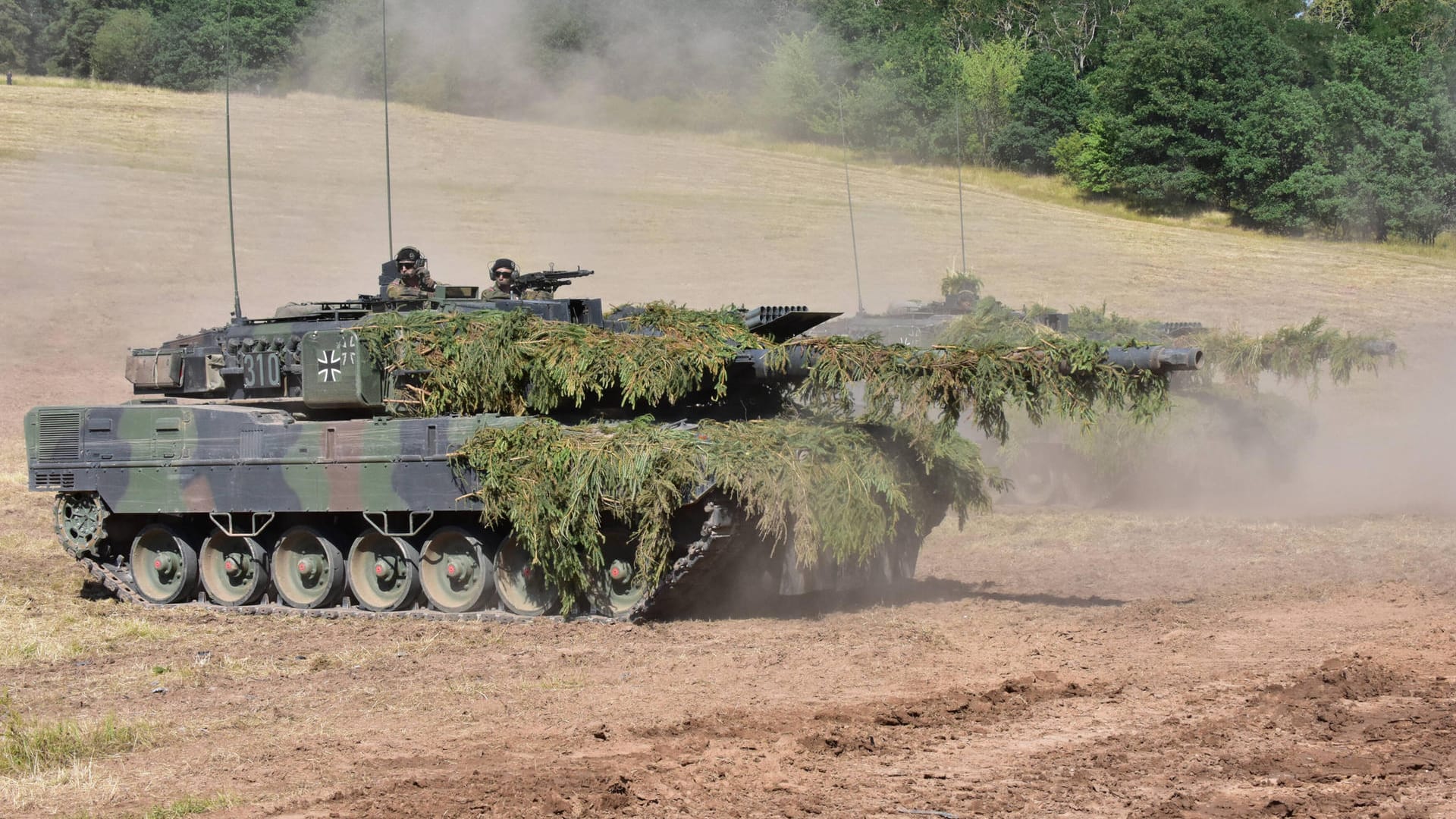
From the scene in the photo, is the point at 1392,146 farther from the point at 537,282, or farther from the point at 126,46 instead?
the point at 537,282

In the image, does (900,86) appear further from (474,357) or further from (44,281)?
(474,357)

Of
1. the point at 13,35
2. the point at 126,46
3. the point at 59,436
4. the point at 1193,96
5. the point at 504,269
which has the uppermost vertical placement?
the point at 13,35

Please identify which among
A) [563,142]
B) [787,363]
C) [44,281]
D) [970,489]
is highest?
[563,142]

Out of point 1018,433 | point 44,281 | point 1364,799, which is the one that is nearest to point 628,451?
point 1364,799

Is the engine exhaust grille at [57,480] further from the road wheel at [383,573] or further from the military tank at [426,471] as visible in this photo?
the road wheel at [383,573]

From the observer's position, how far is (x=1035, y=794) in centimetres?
721

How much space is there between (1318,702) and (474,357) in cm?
716

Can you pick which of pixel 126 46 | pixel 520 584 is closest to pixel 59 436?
pixel 520 584

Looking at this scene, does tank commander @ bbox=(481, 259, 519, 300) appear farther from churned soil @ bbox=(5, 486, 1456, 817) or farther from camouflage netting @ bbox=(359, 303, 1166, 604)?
churned soil @ bbox=(5, 486, 1456, 817)

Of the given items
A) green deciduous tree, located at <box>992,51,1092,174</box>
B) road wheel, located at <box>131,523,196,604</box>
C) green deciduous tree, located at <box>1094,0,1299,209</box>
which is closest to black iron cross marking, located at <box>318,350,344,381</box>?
road wheel, located at <box>131,523,196,604</box>

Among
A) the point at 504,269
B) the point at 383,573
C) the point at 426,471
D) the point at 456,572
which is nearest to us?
the point at 426,471

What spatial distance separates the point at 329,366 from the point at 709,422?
3403 millimetres

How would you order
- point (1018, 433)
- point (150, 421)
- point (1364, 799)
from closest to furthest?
point (1364, 799), point (150, 421), point (1018, 433)

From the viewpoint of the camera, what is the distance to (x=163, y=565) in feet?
50.2
